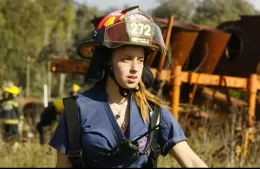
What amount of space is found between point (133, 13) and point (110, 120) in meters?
0.47

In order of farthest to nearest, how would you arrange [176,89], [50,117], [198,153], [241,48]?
[50,117], [241,48], [176,89], [198,153]

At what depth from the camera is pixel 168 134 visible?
97.5 inches

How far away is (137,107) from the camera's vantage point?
252cm

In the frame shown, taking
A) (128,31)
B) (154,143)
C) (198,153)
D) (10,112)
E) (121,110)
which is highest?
(128,31)

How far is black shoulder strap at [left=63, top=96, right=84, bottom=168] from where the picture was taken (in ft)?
7.66

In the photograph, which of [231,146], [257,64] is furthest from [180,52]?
[231,146]

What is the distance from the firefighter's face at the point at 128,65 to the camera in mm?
2414

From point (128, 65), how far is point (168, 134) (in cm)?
33

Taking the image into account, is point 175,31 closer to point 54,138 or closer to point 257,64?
point 257,64

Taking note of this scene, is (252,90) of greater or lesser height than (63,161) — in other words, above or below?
below

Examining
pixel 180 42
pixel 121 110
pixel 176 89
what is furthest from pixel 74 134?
pixel 180 42

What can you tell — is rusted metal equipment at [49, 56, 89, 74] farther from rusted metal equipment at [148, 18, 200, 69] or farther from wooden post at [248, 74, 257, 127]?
wooden post at [248, 74, 257, 127]

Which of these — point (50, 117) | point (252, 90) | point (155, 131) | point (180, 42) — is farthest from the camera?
point (50, 117)

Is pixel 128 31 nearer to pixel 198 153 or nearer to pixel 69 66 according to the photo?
pixel 198 153
